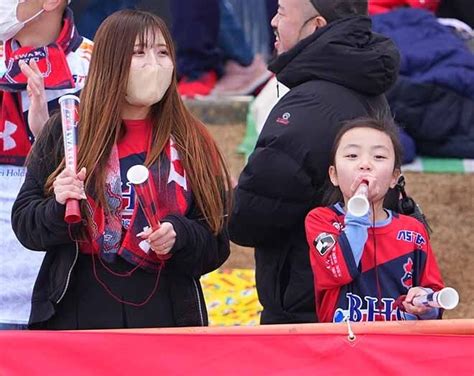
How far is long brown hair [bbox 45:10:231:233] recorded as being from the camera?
146 inches

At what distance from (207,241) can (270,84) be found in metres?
5.32

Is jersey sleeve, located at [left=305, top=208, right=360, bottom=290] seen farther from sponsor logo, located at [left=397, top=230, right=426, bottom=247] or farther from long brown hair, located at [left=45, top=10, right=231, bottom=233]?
long brown hair, located at [left=45, top=10, right=231, bottom=233]

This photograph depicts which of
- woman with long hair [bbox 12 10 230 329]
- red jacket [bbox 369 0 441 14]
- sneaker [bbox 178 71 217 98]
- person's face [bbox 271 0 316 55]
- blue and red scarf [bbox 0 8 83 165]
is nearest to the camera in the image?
woman with long hair [bbox 12 10 230 329]

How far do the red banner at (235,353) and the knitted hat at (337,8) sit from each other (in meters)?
1.50

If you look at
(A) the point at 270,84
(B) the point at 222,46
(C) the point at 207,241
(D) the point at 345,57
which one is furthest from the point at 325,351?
(B) the point at 222,46

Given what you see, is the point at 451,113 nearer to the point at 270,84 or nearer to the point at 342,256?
the point at 270,84

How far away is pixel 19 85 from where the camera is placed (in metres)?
4.23

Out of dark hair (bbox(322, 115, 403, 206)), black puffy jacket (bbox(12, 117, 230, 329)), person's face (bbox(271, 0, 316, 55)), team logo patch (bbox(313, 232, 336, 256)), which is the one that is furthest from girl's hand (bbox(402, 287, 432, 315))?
person's face (bbox(271, 0, 316, 55))

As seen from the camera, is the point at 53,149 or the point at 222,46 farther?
the point at 222,46

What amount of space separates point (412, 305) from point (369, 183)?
0.38 metres

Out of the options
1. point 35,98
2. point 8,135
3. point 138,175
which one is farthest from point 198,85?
point 138,175

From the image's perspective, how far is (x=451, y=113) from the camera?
8117mm

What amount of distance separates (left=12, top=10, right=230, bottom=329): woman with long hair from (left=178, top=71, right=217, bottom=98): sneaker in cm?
582

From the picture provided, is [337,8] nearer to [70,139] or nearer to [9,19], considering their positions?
[9,19]
